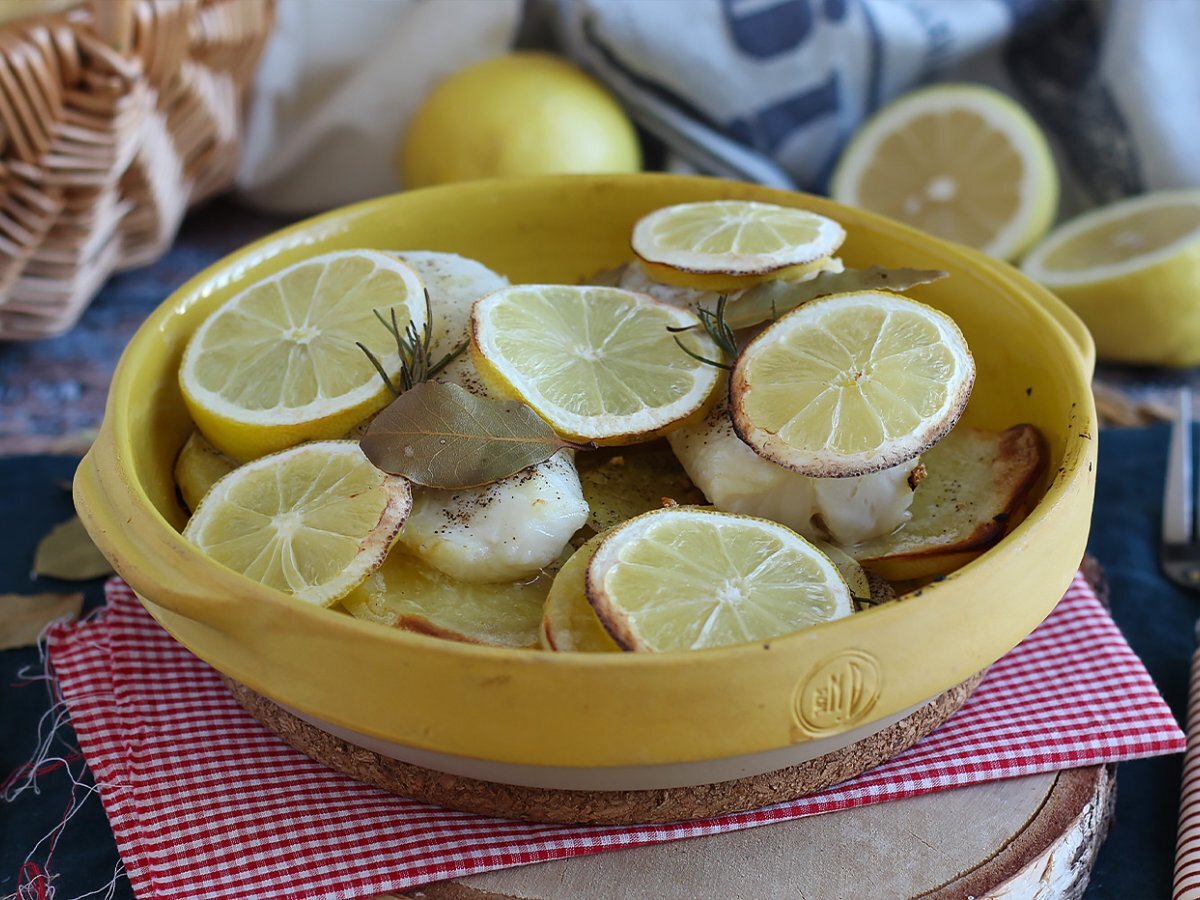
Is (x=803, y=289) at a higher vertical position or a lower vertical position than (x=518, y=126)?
higher

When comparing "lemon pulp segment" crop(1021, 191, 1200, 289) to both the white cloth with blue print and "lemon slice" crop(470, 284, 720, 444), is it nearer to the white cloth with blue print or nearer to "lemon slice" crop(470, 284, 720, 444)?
the white cloth with blue print

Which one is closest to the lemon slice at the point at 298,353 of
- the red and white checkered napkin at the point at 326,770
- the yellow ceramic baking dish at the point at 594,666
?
the yellow ceramic baking dish at the point at 594,666

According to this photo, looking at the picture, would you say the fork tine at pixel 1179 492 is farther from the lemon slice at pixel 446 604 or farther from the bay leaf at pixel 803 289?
the lemon slice at pixel 446 604

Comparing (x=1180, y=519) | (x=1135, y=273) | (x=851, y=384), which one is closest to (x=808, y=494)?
(x=851, y=384)

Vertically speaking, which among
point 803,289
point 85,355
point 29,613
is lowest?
point 85,355

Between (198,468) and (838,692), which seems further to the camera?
(198,468)

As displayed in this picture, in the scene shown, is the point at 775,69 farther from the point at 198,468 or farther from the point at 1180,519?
the point at 198,468

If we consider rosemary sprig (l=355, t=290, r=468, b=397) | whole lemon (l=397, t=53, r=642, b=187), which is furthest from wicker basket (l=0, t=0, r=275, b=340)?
rosemary sprig (l=355, t=290, r=468, b=397)
